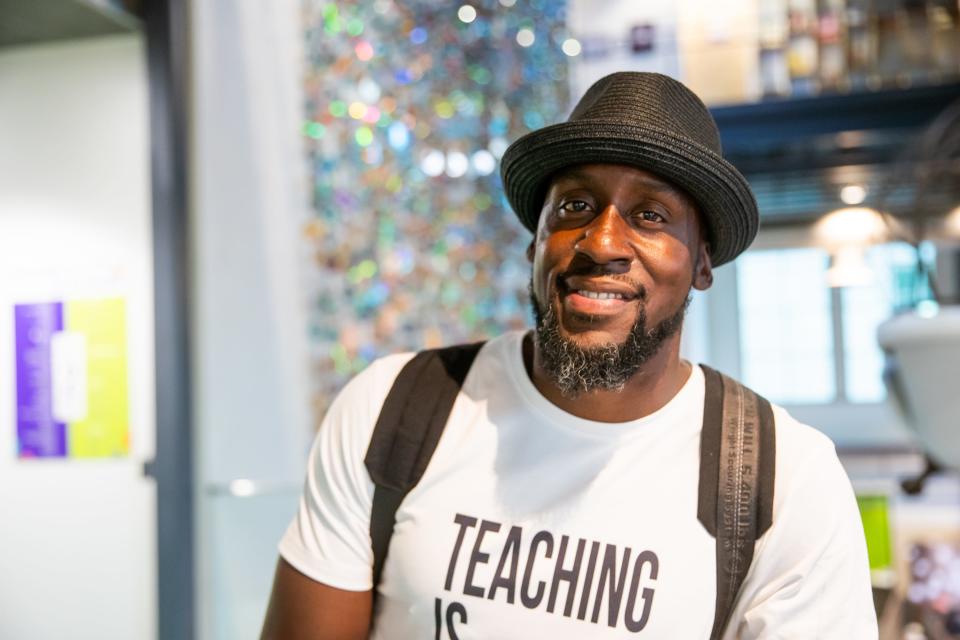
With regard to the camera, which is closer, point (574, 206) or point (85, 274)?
point (574, 206)

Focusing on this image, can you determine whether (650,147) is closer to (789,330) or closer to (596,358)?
(596,358)

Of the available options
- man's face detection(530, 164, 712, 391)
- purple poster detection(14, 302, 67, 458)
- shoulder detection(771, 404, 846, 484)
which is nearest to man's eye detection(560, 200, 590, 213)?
man's face detection(530, 164, 712, 391)

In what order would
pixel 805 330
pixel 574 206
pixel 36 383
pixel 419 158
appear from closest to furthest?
pixel 574 206
pixel 36 383
pixel 419 158
pixel 805 330

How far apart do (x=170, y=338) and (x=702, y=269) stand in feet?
4.87

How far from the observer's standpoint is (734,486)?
1.05 m

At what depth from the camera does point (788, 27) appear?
230 inches

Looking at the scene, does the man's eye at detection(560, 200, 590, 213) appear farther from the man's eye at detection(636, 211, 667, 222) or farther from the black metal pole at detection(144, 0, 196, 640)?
the black metal pole at detection(144, 0, 196, 640)

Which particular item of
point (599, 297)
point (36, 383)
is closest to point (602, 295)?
point (599, 297)

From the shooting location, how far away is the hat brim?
1.04 m

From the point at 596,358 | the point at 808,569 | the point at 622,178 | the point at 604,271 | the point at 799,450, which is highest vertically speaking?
the point at 622,178

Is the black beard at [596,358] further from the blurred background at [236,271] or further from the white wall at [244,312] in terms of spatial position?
the white wall at [244,312]

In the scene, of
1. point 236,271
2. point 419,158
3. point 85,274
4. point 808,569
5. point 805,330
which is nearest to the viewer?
point 808,569

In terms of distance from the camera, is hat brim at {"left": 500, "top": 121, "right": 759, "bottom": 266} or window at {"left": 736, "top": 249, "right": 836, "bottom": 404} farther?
window at {"left": 736, "top": 249, "right": 836, "bottom": 404}

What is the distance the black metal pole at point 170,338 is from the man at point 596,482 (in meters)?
1.21
